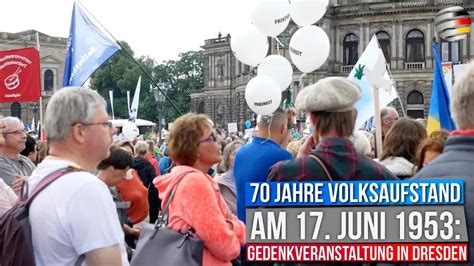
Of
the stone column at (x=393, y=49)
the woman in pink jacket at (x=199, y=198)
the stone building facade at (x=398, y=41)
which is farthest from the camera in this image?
the stone column at (x=393, y=49)

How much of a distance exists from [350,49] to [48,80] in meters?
37.4

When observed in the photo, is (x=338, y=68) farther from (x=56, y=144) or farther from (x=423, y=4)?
(x=56, y=144)

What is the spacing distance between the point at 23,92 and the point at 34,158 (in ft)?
7.37

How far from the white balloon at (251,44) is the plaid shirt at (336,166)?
163 inches

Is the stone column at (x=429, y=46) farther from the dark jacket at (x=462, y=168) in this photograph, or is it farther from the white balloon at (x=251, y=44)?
the dark jacket at (x=462, y=168)

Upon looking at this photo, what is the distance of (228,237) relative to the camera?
3836mm

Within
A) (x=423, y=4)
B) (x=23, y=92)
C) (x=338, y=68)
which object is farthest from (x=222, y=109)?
(x=23, y=92)

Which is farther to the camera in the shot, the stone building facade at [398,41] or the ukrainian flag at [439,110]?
the stone building facade at [398,41]

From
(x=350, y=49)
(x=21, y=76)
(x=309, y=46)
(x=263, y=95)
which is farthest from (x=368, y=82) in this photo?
(x=350, y=49)

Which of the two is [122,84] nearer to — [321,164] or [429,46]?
[429,46]

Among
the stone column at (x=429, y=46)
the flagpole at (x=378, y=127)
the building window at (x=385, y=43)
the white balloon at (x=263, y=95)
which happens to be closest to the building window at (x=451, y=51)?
the stone column at (x=429, y=46)

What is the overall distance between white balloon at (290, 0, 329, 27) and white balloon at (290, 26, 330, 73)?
96 mm

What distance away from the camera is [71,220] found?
8.41ft

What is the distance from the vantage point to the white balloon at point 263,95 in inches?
247
